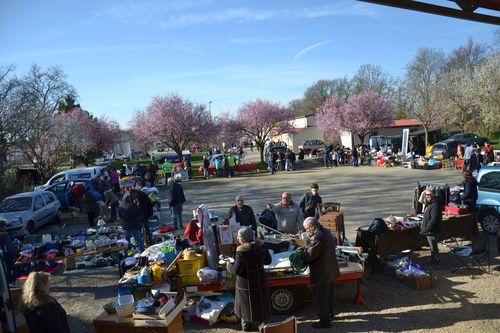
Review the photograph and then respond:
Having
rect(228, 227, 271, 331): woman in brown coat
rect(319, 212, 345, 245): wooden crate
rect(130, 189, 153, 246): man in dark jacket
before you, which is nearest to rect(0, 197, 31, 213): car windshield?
rect(130, 189, 153, 246): man in dark jacket

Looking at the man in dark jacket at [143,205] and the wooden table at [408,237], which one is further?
the man in dark jacket at [143,205]

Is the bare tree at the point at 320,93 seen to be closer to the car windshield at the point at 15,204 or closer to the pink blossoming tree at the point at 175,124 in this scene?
the pink blossoming tree at the point at 175,124

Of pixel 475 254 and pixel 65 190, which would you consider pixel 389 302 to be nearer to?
pixel 475 254

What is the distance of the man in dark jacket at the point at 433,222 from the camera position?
8.38 meters

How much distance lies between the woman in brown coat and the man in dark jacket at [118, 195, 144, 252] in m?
4.73

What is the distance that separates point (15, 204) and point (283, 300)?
12.0 metres

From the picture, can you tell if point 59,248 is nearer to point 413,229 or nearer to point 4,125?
point 413,229

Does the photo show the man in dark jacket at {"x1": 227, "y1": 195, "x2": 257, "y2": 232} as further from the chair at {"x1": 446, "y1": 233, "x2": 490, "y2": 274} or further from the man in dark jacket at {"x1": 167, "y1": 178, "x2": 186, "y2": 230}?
the chair at {"x1": 446, "y1": 233, "x2": 490, "y2": 274}

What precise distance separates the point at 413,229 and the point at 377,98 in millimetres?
30785

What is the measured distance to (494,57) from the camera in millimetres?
34125

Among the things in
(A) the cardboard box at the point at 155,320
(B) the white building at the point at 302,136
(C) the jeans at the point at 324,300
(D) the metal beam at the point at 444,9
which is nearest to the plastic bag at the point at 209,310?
(A) the cardboard box at the point at 155,320

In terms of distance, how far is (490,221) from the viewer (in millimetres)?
10656

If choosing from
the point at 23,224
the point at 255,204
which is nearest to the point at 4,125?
the point at 23,224

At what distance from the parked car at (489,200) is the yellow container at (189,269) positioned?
783cm
